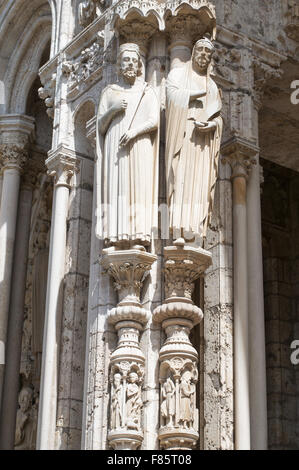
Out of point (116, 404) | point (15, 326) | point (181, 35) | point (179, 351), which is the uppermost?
point (181, 35)

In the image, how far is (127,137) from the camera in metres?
7.77

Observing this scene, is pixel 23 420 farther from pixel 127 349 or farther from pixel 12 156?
pixel 127 349

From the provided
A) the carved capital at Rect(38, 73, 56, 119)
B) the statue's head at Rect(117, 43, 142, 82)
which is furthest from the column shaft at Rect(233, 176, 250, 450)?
the carved capital at Rect(38, 73, 56, 119)

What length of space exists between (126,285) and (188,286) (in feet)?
1.50

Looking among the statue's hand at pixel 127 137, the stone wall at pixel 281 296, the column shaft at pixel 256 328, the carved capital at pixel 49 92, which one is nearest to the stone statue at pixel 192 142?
the statue's hand at pixel 127 137

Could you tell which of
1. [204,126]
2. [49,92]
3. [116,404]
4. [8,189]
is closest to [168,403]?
[116,404]

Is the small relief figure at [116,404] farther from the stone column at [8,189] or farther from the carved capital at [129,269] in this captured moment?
the stone column at [8,189]

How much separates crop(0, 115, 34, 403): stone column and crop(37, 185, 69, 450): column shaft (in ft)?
6.17

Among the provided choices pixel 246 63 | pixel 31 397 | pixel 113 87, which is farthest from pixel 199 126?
pixel 31 397

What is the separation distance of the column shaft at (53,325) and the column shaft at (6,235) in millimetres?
1873

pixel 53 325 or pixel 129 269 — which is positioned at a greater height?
pixel 129 269

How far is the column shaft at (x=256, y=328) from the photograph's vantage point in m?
7.93

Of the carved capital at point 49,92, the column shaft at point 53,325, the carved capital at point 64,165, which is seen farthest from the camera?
the carved capital at point 49,92

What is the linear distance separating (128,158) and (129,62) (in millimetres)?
831
